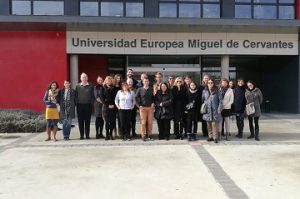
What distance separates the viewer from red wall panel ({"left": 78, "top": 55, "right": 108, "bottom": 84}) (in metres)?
20.3

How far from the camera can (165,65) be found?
66.0 ft

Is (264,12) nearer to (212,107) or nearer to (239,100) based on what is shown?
(239,100)

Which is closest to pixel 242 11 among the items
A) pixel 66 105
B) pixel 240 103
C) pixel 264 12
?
pixel 264 12

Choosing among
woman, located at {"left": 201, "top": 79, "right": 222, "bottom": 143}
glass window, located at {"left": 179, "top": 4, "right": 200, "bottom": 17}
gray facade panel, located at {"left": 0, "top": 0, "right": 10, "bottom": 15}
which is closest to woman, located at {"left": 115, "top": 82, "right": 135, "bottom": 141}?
woman, located at {"left": 201, "top": 79, "right": 222, "bottom": 143}

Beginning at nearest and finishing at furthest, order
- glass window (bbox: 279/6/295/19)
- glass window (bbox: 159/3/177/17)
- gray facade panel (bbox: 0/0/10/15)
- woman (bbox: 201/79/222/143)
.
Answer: woman (bbox: 201/79/222/143) → gray facade panel (bbox: 0/0/10/15) → glass window (bbox: 159/3/177/17) → glass window (bbox: 279/6/295/19)

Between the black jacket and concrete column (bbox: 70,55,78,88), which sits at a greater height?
concrete column (bbox: 70,55,78,88)

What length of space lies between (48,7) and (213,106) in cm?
1005

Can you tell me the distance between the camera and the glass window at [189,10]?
18.6 meters

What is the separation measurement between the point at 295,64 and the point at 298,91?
49.2 inches

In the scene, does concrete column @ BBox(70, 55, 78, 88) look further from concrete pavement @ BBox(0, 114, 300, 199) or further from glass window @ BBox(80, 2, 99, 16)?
concrete pavement @ BBox(0, 114, 300, 199)

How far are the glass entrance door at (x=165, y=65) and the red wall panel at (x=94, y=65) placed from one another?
49.9 inches

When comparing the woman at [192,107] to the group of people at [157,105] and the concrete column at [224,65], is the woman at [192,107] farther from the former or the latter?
the concrete column at [224,65]

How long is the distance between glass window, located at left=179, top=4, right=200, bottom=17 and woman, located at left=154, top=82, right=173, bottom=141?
27.1 feet

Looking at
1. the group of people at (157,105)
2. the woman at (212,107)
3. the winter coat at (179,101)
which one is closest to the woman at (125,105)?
the group of people at (157,105)
